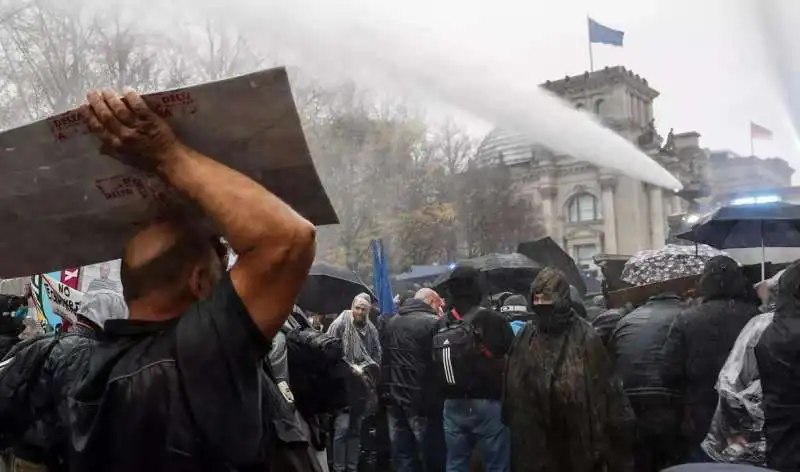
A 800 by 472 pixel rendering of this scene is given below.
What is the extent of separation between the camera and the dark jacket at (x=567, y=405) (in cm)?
489

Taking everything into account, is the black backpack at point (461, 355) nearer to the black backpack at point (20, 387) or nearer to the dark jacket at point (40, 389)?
the dark jacket at point (40, 389)

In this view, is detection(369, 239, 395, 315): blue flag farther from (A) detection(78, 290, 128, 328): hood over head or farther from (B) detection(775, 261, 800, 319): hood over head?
(B) detection(775, 261, 800, 319): hood over head

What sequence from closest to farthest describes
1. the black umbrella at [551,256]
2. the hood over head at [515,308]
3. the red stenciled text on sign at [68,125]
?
the red stenciled text on sign at [68,125] → the hood over head at [515,308] → the black umbrella at [551,256]

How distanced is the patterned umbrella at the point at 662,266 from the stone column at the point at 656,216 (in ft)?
160

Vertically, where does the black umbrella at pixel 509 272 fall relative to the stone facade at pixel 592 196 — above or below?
below

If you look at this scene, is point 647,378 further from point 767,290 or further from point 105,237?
point 105,237

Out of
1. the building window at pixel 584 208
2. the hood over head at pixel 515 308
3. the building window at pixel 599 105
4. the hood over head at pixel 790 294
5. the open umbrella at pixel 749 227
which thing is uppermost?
the building window at pixel 599 105

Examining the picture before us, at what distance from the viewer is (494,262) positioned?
12.7 m

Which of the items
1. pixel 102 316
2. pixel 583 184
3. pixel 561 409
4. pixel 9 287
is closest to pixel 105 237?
pixel 102 316

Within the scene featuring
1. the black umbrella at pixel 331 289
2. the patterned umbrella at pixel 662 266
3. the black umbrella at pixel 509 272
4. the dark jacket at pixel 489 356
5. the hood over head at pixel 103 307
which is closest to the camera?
the hood over head at pixel 103 307

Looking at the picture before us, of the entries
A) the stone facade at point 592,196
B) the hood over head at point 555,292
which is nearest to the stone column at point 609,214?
the stone facade at point 592,196

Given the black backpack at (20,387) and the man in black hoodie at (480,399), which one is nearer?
the black backpack at (20,387)

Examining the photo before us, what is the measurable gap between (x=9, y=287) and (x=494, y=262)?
60.3 ft

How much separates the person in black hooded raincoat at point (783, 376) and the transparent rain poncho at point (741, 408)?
0.54 feet
